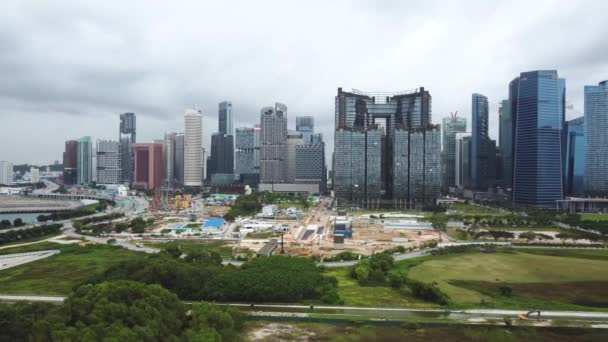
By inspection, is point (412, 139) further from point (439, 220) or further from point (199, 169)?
point (199, 169)

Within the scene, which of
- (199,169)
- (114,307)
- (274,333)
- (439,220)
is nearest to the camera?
(114,307)

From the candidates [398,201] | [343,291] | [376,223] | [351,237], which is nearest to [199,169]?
[398,201]

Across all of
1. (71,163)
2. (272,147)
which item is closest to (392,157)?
(272,147)

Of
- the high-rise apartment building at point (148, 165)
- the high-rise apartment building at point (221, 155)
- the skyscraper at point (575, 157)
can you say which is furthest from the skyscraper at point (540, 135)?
the high-rise apartment building at point (221, 155)

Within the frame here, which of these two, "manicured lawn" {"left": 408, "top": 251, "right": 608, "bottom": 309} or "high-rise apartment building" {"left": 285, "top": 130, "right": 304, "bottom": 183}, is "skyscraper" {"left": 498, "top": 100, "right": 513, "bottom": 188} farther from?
"manicured lawn" {"left": 408, "top": 251, "right": 608, "bottom": 309}

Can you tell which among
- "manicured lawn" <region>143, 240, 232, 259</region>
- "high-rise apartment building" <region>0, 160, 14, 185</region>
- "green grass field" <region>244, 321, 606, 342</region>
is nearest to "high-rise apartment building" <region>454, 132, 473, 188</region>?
"manicured lawn" <region>143, 240, 232, 259</region>
